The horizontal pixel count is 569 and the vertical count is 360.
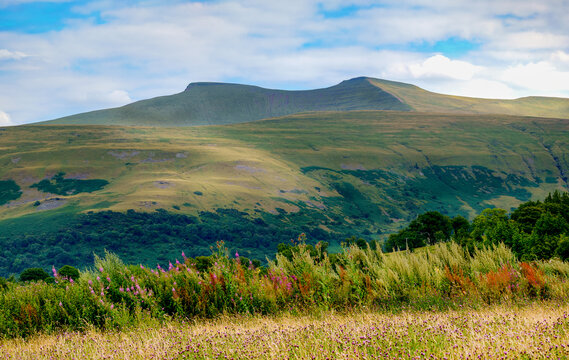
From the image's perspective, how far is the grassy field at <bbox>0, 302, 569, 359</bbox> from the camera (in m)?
6.18

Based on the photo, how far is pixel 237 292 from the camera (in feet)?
35.2

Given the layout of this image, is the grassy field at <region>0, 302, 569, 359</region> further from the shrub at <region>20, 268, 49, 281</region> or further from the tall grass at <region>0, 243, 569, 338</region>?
the shrub at <region>20, 268, 49, 281</region>

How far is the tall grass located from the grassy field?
933 millimetres

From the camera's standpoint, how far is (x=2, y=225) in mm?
168750

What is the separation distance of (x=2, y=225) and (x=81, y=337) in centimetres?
18863

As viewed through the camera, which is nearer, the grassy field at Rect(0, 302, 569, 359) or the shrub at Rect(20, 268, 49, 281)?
the grassy field at Rect(0, 302, 569, 359)

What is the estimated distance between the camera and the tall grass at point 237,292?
10133 mm

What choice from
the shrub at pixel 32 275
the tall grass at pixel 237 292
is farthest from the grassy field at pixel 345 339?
the shrub at pixel 32 275

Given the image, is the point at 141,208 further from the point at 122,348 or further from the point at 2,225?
the point at 122,348

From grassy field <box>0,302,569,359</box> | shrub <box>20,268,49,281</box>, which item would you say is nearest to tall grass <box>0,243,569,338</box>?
grassy field <box>0,302,569,359</box>

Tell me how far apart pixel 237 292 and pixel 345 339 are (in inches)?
174

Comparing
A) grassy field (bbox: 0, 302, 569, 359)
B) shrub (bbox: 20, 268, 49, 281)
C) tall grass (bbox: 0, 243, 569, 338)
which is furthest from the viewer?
shrub (bbox: 20, 268, 49, 281)

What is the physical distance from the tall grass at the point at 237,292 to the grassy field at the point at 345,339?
0.93 metres

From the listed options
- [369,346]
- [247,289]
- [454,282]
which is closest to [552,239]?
[454,282]
